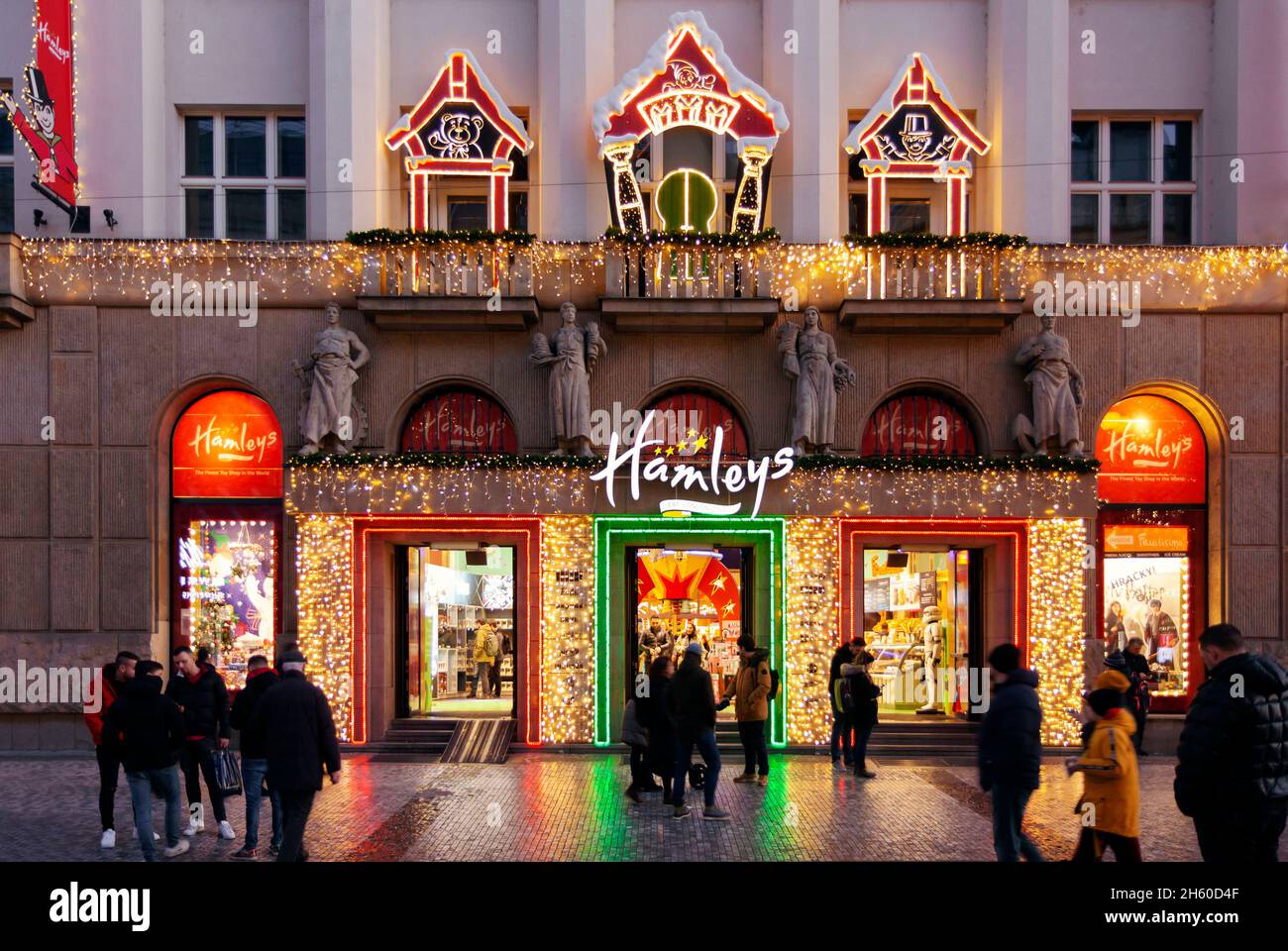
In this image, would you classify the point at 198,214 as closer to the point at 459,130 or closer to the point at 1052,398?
the point at 459,130

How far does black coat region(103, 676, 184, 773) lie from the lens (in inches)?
385

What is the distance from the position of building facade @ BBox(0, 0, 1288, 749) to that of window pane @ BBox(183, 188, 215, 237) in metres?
0.09

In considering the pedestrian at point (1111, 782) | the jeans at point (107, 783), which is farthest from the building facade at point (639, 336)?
the pedestrian at point (1111, 782)

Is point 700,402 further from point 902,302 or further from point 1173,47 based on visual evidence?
point 1173,47

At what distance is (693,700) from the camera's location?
1220 centimetres

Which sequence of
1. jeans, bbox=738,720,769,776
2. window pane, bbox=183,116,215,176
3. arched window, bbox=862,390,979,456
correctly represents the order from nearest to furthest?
jeans, bbox=738,720,769,776 < arched window, bbox=862,390,979,456 < window pane, bbox=183,116,215,176

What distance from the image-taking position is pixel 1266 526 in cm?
1733

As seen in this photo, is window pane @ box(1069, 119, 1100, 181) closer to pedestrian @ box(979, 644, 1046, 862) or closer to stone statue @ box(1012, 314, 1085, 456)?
→ stone statue @ box(1012, 314, 1085, 456)

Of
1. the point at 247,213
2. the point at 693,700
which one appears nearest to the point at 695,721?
the point at 693,700

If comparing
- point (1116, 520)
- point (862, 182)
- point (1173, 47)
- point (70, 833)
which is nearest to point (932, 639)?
point (1116, 520)

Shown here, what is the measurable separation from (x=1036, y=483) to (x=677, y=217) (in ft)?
24.0

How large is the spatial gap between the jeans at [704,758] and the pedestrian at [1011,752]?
4.31m

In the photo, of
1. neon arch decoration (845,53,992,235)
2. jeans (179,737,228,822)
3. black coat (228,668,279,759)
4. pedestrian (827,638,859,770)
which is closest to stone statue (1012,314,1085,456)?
neon arch decoration (845,53,992,235)

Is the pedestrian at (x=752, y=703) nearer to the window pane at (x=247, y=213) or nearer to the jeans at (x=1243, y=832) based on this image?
the jeans at (x=1243, y=832)
